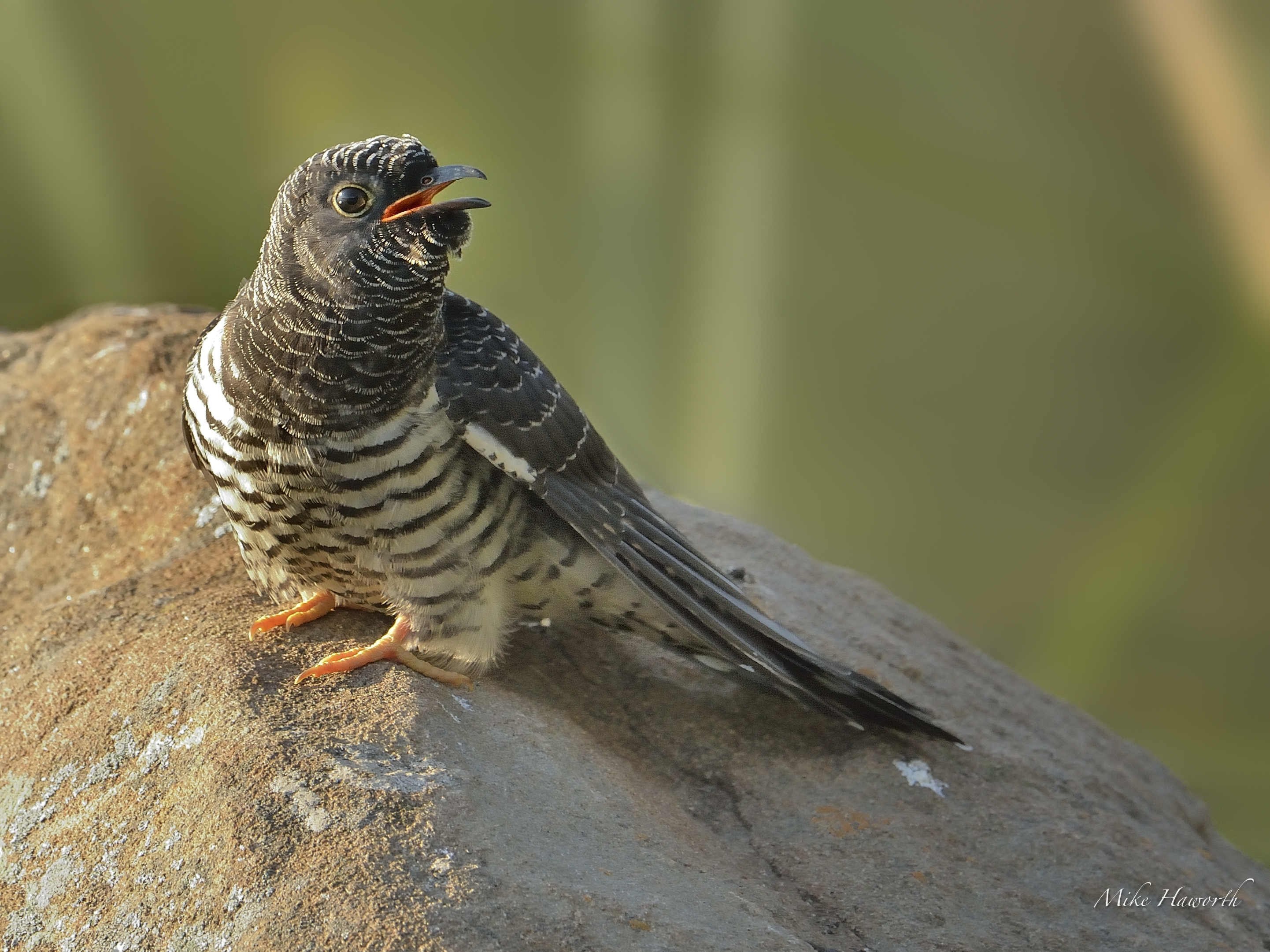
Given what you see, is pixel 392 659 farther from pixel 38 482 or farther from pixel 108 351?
pixel 108 351

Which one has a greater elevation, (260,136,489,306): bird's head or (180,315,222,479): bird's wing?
(260,136,489,306): bird's head

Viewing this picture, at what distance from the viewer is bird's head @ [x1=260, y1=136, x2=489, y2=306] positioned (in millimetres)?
2352

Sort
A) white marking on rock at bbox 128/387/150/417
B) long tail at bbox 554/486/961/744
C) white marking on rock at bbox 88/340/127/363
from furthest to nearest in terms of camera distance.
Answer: white marking on rock at bbox 88/340/127/363 < white marking on rock at bbox 128/387/150/417 < long tail at bbox 554/486/961/744

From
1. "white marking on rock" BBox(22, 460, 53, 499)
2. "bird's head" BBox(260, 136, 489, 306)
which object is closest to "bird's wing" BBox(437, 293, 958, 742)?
"bird's head" BBox(260, 136, 489, 306)

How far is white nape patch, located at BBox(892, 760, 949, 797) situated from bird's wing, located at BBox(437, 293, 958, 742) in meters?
0.10

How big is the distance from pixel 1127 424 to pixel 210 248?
4394 mm

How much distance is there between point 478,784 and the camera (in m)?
2.17

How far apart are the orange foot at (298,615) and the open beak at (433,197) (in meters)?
0.96

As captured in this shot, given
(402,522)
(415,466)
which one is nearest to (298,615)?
(402,522)

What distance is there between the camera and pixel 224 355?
251 cm
